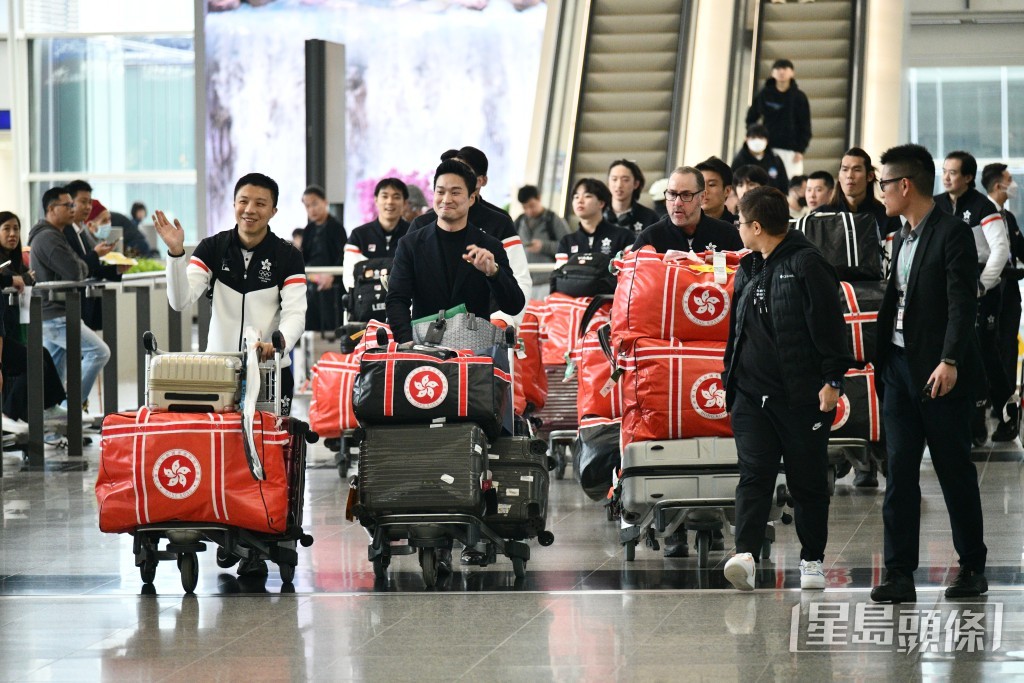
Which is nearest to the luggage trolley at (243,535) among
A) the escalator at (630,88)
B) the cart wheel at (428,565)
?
the cart wheel at (428,565)

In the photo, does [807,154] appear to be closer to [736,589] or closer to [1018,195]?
[1018,195]

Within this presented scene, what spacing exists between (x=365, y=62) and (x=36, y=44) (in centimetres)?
510

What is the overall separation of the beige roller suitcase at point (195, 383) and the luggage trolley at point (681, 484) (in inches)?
63.4

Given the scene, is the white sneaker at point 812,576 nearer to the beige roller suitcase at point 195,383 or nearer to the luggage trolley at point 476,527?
the luggage trolley at point 476,527

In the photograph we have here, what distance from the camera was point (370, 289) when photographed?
30.3 ft

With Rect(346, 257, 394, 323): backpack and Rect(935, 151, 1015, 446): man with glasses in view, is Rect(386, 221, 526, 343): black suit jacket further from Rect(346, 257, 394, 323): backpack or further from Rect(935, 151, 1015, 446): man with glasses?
Rect(935, 151, 1015, 446): man with glasses

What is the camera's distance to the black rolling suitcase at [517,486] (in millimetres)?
6156

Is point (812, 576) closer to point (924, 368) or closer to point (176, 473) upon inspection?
point (924, 368)

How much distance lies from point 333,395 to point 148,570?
9.96ft

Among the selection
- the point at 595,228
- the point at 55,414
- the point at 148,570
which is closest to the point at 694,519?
the point at 148,570

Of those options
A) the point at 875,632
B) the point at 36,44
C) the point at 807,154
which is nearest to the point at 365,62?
the point at 36,44

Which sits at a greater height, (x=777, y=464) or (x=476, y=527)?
(x=777, y=464)

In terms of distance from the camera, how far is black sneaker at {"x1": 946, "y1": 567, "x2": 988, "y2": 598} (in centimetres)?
560

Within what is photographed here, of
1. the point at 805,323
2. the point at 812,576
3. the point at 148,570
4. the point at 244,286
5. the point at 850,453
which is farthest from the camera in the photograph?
the point at 850,453
